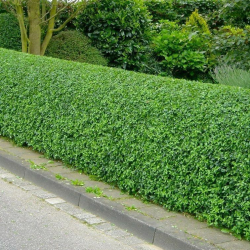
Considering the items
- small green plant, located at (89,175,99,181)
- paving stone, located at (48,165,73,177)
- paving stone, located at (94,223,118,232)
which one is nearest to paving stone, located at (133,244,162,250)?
paving stone, located at (94,223,118,232)

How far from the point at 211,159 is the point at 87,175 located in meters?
2.02

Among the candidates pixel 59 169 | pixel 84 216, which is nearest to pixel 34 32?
pixel 59 169

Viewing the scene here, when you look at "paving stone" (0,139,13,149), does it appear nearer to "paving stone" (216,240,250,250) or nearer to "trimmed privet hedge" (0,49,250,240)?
"trimmed privet hedge" (0,49,250,240)

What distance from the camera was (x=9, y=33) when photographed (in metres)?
11.3

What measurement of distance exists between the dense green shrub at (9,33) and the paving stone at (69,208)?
678cm

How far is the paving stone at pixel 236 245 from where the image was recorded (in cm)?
402

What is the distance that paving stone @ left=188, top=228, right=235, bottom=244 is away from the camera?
4.17 m

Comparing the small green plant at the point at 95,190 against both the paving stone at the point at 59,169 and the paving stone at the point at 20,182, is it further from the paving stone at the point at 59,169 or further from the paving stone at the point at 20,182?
the paving stone at the point at 20,182

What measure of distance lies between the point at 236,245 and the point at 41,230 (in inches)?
72.2

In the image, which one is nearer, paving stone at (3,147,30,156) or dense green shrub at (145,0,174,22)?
paving stone at (3,147,30,156)

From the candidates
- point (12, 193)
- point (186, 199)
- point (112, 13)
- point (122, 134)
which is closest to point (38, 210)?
point (12, 193)

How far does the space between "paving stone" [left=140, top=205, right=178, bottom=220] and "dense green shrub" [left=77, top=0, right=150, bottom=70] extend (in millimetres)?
6356

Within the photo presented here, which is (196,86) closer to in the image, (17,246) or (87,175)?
(87,175)

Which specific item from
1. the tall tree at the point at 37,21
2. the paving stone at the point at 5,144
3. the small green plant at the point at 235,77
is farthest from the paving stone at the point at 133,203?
the tall tree at the point at 37,21
